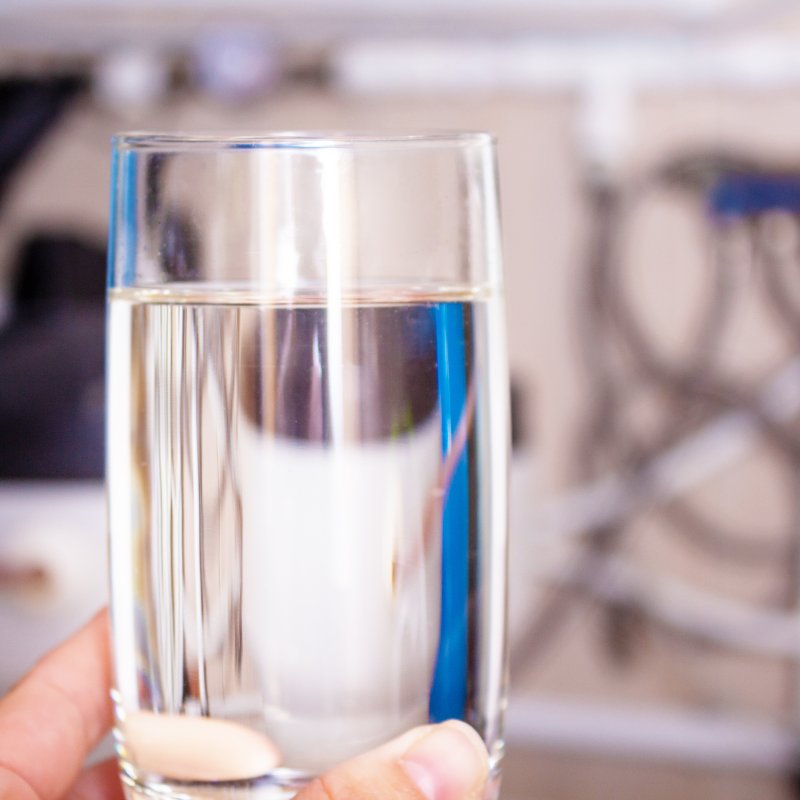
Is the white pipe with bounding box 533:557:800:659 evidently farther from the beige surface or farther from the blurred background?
the beige surface

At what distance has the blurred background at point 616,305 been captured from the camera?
950 millimetres

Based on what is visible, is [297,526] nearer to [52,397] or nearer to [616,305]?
[52,397]

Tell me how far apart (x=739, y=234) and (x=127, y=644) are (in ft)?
2.47

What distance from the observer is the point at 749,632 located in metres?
0.97

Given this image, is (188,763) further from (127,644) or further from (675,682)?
(675,682)

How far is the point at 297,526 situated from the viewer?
1.03 feet

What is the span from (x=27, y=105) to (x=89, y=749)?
30.3 inches

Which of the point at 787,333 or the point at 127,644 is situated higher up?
the point at 787,333

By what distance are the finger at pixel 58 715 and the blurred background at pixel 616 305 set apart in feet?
1.67

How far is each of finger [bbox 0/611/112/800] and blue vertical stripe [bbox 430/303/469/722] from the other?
0.18 metres

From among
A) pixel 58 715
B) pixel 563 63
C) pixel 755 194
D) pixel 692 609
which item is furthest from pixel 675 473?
pixel 58 715

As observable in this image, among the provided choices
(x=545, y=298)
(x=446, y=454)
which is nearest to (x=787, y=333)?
(x=545, y=298)

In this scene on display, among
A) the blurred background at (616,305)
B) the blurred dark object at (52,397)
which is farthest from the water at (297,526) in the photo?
the blurred background at (616,305)

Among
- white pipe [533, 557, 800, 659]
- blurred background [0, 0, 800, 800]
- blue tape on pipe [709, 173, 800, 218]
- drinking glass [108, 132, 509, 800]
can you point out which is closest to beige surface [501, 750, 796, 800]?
blurred background [0, 0, 800, 800]
